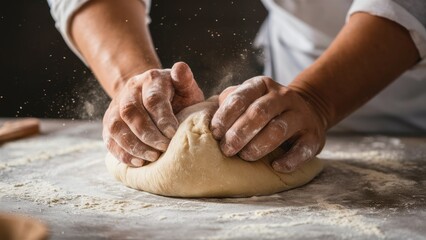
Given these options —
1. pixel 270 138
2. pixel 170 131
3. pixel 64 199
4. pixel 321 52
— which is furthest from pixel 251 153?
pixel 321 52

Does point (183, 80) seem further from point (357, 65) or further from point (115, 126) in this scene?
point (357, 65)

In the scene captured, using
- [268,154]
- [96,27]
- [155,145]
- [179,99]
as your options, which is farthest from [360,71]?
[96,27]

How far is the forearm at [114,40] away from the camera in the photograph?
201 cm

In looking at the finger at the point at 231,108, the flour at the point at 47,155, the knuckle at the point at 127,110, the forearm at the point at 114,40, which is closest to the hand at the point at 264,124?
the finger at the point at 231,108

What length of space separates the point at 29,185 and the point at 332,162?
38.3 inches

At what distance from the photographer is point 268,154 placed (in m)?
→ 1.69

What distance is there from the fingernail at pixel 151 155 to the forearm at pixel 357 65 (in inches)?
20.3

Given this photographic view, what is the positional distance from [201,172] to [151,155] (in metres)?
0.16

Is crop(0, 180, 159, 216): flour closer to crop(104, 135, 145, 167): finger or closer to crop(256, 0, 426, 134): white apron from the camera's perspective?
crop(104, 135, 145, 167): finger

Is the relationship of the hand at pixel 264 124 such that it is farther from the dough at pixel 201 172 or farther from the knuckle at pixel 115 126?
the knuckle at pixel 115 126

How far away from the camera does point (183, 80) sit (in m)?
1.69

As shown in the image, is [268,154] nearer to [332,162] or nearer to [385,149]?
[332,162]

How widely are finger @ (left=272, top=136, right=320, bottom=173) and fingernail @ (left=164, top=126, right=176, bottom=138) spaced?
0.29m

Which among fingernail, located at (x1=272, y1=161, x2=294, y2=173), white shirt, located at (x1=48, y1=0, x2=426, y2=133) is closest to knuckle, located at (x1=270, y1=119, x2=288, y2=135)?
fingernail, located at (x1=272, y1=161, x2=294, y2=173)
